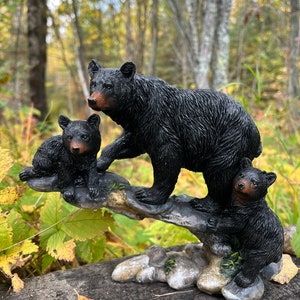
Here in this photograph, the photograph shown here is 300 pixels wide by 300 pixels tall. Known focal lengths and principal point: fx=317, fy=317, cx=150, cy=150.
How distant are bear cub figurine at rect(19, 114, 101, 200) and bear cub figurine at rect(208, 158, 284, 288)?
0.69m

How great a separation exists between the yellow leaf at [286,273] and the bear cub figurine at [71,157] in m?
1.06

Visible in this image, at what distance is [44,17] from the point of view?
6.70m

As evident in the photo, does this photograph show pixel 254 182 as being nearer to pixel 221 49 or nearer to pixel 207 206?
pixel 207 206

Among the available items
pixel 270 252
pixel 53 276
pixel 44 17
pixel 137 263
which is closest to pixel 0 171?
pixel 53 276

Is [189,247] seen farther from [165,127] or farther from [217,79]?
[217,79]

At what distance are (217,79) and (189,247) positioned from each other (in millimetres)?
3055

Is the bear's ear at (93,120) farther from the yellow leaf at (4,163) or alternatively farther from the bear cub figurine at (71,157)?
the yellow leaf at (4,163)

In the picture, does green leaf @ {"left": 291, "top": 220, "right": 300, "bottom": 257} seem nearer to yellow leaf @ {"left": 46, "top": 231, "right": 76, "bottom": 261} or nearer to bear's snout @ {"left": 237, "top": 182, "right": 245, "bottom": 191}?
bear's snout @ {"left": 237, "top": 182, "right": 245, "bottom": 191}

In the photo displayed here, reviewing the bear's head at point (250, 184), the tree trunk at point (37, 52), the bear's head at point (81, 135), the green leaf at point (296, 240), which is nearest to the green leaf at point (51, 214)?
the bear's head at point (81, 135)

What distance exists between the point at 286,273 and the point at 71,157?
1.29m

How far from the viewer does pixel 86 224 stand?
5.88 ft

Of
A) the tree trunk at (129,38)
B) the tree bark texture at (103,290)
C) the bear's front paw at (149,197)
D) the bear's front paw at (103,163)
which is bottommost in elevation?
the tree bark texture at (103,290)

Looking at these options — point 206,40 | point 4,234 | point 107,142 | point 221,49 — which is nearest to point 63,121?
point 4,234

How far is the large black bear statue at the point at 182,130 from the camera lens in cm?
151
